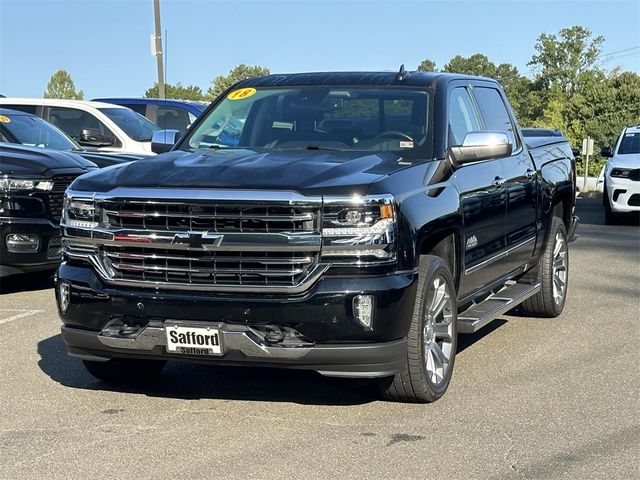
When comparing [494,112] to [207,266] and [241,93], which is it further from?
[207,266]

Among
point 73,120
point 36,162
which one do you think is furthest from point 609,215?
point 36,162

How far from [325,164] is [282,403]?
135 centimetres

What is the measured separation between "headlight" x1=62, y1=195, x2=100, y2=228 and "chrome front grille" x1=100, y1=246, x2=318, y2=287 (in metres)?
0.17

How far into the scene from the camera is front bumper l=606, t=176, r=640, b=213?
16938 millimetres

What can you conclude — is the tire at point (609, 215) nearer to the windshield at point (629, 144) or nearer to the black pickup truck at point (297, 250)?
the windshield at point (629, 144)

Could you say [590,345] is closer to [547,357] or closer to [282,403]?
[547,357]

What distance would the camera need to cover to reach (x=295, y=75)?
7.19m

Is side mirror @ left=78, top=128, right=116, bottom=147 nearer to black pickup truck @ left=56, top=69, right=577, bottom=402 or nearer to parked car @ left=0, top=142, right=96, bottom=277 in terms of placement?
parked car @ left=0, top=142, right=96, bottom=277

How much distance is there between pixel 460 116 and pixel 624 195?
1087cm

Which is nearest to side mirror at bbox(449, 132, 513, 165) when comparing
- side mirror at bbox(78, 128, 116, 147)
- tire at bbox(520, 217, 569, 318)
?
tire at bbox(520, 217, 569, 318)

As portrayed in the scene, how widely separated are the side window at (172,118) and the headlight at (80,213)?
1166 centimetres

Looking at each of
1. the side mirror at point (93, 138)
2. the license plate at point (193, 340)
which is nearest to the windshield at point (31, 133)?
the side mirror at point (93, 138)

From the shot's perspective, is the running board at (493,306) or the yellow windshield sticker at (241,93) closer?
the running board at (493,306)

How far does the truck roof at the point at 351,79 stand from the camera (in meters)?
6.82
